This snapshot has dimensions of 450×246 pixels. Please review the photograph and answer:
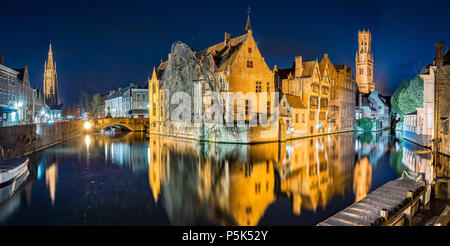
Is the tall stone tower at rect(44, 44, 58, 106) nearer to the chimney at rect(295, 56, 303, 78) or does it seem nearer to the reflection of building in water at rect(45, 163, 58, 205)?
the chimney at rect(295, 56, 303, 78)

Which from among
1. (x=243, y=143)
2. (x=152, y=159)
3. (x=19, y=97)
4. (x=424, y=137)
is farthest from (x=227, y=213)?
(x=19, y=97)

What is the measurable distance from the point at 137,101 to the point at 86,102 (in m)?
42.8

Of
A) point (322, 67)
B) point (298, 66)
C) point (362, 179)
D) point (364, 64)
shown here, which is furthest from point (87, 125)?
point (364, 64)

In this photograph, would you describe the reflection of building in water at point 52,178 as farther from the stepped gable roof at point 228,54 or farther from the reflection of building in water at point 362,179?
the stepped gable roof at point 228,54

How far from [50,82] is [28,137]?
431ft

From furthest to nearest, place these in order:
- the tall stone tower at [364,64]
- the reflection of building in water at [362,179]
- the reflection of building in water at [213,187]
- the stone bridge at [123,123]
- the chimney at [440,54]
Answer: the tall stone tower at [364,64]
the stone bridge at [123,123]
the chimney at [440,54]
the reflection of building in water at [362,179]
the reflection of building in water at [213,187]

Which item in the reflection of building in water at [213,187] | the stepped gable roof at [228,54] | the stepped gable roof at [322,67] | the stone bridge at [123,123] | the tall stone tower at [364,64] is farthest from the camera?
the tall stone tower at [364,64]

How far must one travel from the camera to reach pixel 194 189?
15.2 m

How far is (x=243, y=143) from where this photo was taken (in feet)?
116

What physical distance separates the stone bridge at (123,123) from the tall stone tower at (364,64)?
9433 cm

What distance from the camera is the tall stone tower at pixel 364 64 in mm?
122188

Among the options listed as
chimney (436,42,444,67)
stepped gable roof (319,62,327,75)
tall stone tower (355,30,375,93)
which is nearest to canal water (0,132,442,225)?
chimney (436,42,444,67)

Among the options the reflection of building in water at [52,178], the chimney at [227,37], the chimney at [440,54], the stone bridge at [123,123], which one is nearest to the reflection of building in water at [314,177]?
the reflection of building in water at [52,178]

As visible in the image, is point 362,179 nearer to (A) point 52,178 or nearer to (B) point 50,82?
(A) point 52,178
